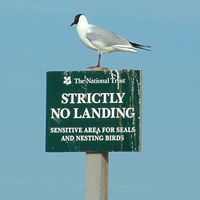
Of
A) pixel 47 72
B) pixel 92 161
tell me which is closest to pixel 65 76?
pixel 47 72

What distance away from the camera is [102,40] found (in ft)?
79.9

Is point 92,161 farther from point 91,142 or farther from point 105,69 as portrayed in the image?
point 105,69

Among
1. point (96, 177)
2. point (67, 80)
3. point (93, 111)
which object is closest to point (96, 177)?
point (96, 177)

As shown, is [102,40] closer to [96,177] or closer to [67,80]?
[67,80]

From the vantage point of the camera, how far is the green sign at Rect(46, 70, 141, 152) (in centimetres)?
2397

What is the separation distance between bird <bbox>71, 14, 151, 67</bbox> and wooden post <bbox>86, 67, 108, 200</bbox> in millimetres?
2094

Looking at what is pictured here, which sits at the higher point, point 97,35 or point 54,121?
point 97,35

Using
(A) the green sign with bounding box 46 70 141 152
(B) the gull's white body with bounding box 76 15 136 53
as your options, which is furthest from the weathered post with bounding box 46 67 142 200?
(B) the gull's white body with bounding box 76 15 136 53

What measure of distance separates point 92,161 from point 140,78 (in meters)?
2.05

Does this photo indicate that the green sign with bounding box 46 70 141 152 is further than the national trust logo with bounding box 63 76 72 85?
No

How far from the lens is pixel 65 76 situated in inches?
964

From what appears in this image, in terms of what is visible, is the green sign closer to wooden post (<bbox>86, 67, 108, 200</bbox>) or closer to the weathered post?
the weathered post

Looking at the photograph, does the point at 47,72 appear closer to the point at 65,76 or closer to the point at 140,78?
the point at 65,76

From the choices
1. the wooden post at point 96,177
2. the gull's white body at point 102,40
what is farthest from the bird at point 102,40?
the wooden post at point 96,177
